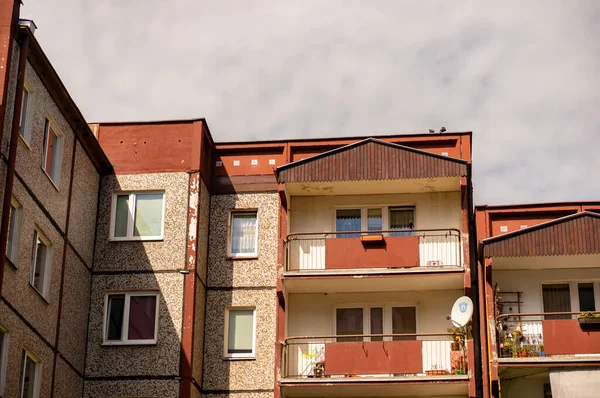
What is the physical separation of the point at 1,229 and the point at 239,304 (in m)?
8.75

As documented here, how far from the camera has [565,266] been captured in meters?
29.8

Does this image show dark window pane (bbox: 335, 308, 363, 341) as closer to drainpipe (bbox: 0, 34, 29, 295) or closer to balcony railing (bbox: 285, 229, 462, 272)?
balcony railing (bbox: 285, 229, 462, 272)

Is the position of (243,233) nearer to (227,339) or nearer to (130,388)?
(227,339)

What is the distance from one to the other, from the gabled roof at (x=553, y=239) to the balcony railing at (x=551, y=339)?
5.28 ft

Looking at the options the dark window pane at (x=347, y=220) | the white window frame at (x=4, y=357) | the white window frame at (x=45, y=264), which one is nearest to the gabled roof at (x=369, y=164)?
the dark window pane at (x=347, y=220)

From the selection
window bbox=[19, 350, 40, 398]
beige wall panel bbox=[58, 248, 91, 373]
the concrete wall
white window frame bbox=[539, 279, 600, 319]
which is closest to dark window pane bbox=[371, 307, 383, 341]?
the concrete wall

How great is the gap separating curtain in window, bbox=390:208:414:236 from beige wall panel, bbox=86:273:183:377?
20.5 ft

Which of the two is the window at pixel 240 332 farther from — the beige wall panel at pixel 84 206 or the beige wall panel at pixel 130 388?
the beige wall panel at pixel 84 206

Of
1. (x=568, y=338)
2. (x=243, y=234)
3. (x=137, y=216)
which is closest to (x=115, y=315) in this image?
(x=137, y=216)

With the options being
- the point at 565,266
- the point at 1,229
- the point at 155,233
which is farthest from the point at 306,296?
the point at 1,229

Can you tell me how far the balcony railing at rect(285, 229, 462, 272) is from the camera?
29.8m

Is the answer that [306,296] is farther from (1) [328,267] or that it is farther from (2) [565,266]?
(2) [565,266]

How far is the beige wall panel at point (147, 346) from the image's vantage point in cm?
2841

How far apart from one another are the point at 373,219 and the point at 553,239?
17.3 ft
